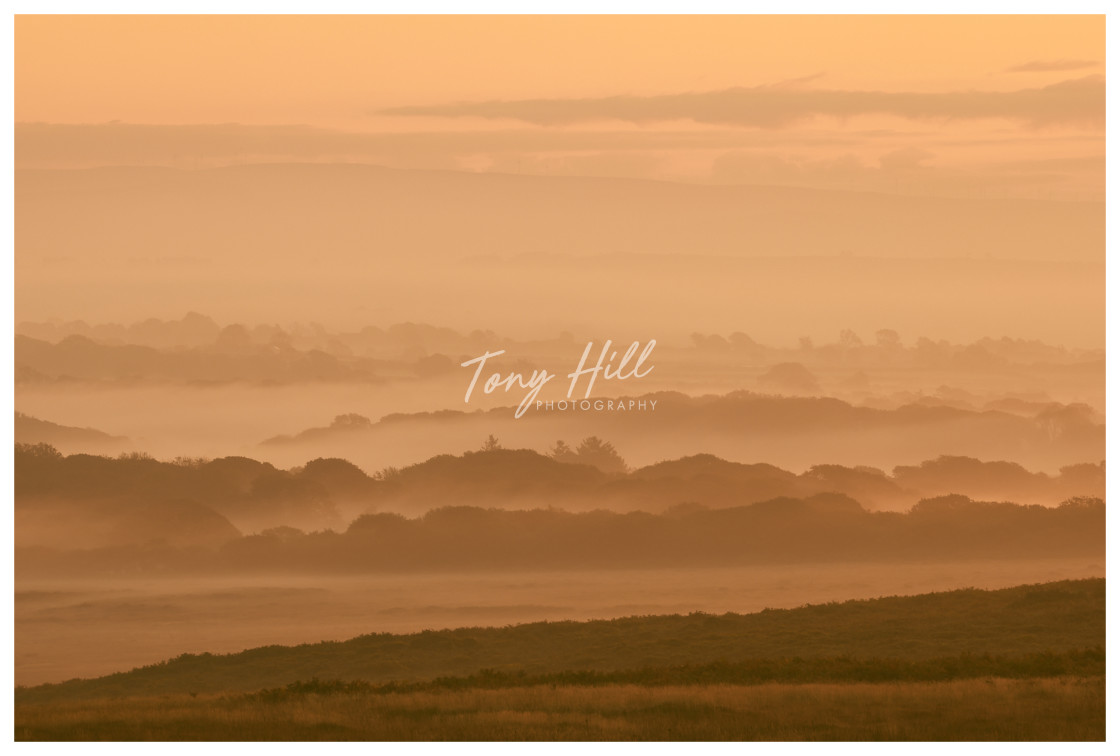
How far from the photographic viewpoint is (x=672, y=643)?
170 ft

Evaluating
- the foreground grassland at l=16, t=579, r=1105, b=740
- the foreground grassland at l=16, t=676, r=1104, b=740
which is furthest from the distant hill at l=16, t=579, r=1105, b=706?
the foreground grassland at l=16, t=676, r=1104, b=740

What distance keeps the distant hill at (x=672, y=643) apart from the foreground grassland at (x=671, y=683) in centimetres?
11

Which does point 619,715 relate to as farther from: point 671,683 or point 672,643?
point 672,643

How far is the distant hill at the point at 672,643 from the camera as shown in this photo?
4819 cm

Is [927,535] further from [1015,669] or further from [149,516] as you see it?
[149,516]

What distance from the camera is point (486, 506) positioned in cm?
5475

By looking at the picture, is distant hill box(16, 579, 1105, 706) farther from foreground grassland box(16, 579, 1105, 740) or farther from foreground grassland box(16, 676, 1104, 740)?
foreground grassland box(16, 676, 1104, 740)

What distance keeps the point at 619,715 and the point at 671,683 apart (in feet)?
19.2

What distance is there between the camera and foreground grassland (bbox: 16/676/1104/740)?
31984mm

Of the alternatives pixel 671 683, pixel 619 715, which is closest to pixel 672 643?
pixel 671 683

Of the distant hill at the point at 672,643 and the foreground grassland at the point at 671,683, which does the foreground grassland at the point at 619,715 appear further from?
the distant hill at the point at 672,643

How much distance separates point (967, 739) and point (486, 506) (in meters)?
26.5

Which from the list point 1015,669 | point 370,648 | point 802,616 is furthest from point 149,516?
point 1015,669

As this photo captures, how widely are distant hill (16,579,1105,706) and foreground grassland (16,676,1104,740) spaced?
32.1ft
